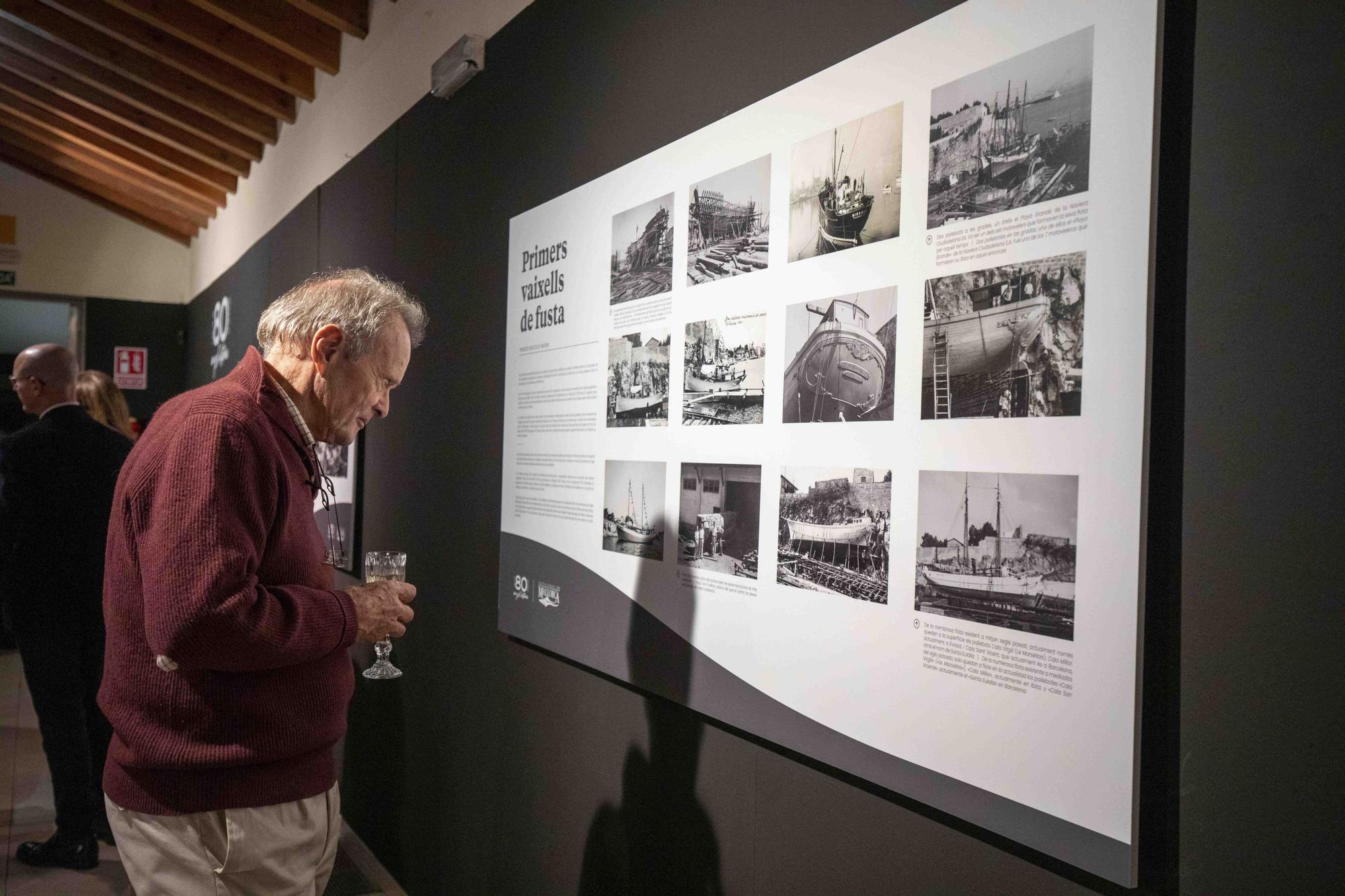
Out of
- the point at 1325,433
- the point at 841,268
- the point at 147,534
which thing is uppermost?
the point at 841,268

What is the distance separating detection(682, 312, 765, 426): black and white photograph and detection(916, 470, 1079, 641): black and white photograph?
0.44 metres

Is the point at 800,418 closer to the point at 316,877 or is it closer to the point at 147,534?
the point at 147,534

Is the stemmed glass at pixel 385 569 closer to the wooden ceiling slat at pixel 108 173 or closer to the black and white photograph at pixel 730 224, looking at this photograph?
the black and white photograph at pixel 730 224

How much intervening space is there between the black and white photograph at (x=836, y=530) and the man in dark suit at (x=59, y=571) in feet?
10.4

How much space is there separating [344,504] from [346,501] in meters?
0.03

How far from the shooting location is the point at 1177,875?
3.55 ft

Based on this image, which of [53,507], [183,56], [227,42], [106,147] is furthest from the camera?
[106,147]

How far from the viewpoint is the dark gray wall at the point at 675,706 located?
3.25 feet

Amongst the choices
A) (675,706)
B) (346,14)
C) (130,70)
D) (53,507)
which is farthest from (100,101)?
(675,706)

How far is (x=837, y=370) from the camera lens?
152 cm

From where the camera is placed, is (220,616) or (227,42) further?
(227,42)

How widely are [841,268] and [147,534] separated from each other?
1.19m

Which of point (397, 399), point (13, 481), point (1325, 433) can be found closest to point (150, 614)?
point (1325, 433)

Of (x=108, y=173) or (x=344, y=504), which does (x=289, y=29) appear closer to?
(x=344, y=504)
